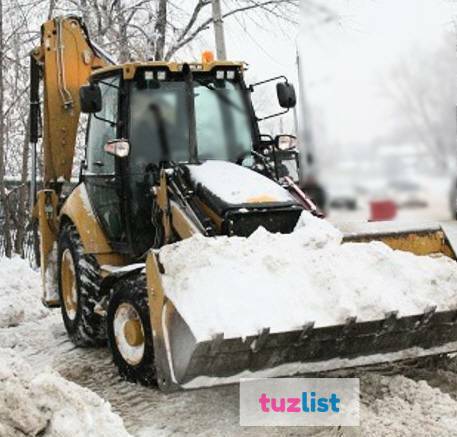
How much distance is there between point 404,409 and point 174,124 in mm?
2920

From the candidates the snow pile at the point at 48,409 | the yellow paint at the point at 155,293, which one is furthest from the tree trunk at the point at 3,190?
the snow pile at the point at 48,409

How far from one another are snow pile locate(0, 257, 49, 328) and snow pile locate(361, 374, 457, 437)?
15.5 ft

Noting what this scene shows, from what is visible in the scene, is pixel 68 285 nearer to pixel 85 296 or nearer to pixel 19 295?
pixel 85 296

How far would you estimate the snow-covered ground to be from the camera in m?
3.73

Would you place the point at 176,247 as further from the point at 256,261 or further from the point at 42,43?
the point at 42,43

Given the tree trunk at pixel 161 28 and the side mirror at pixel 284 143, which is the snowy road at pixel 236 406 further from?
the tree trunk at pixel 161 28

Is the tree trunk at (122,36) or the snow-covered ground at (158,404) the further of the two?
the tree trunk at (122,36)

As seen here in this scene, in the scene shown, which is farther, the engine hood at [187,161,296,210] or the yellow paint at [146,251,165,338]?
the engine hood at [187,161,296,210]

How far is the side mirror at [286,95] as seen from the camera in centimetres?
612

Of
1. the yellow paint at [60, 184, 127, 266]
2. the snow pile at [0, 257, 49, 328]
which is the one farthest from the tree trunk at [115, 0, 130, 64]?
the yellow paint at [60, 184, 127, 266]

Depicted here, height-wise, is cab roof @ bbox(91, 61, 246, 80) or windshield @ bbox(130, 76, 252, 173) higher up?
cab roof @ bbox(91, 61, 246, 80)

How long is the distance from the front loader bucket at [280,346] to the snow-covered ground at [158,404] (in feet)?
1.04

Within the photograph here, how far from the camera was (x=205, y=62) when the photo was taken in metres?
6.37

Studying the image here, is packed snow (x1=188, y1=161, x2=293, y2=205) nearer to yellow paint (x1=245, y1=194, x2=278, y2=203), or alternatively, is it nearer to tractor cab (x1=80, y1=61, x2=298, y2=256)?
yellow paint (x1=245, y1=194, x2=278, y2=203)
